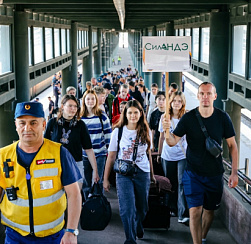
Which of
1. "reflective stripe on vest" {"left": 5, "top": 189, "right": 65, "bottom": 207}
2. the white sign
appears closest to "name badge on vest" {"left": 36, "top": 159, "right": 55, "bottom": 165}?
"reflective stripe on vest" {"left": 5, "top": 189, "right": 65, "bottom": 207}

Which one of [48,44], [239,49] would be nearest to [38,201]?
[239,49]

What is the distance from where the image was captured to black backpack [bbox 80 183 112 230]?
6230 millimetres

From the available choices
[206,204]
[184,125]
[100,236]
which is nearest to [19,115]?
[184,125]

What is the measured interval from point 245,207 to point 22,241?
3.25 metres

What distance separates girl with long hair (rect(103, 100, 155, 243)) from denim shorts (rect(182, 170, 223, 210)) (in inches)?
23.8

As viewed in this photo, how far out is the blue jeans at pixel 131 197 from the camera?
6059mm

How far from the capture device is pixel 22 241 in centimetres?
391

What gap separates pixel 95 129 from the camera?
24.8 feet

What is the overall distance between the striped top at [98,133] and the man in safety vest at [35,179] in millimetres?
3687

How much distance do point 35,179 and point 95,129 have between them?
3816 mm

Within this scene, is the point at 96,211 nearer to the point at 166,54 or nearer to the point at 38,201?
the point at 166,54

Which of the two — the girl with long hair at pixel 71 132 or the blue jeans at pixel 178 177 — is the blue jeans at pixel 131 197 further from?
the blue jeans at pixel 178 177

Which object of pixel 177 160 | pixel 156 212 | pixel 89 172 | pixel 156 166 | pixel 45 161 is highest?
pixel 45 161

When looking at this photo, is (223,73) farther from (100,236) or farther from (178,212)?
(100,236)
